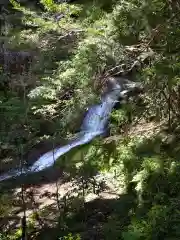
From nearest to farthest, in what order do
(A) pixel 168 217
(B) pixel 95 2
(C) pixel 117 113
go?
(A) pixel 168 217 → (B) pixel 95 2 → (C) pixel 117 113

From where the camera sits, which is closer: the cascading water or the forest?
the forest

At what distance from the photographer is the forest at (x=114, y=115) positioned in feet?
19.9

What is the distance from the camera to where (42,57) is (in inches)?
277

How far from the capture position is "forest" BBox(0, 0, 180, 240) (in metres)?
6.06

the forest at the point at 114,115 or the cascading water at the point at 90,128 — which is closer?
the forest at the point at 114,115

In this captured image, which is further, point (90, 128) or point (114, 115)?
point (90, 128)

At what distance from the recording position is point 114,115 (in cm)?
835

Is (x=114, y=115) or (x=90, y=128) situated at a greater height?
(x=114, y=115)

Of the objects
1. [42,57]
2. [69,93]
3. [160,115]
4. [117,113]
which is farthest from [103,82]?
[160,115]

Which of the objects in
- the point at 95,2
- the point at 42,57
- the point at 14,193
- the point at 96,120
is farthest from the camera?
the point at 96,120

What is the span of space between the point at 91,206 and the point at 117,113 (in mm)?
2202

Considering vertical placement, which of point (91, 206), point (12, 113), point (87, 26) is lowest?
point (91, 206)

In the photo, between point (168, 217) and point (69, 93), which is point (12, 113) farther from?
point (168, 217)

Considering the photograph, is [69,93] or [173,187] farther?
[69,93]
